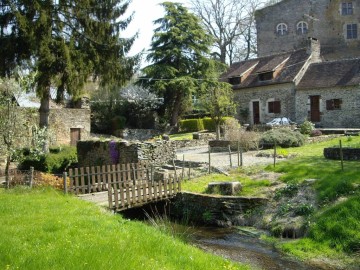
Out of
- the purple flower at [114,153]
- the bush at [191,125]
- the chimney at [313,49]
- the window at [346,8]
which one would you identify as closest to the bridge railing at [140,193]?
the purple flower at [114,153]

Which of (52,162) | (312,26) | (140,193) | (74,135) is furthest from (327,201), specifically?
(312,26)

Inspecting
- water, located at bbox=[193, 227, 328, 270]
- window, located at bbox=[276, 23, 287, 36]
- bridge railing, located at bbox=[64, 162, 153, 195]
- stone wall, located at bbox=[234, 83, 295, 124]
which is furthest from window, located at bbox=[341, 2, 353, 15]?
water, located at bbox=[193, 227, 328, 270]

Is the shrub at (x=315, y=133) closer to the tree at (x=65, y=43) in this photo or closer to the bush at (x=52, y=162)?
the tree at (x=65, y=43)

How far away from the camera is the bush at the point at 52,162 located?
2028 cm

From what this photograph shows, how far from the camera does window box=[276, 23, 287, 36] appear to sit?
47.2 metres

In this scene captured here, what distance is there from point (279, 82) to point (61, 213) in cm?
2791

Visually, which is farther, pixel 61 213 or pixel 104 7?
pixel 104 7

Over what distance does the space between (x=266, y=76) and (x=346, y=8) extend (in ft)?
56.0

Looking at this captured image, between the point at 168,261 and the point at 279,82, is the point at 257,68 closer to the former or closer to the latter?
the point at 279,82

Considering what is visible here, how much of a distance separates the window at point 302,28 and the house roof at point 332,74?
559 inches

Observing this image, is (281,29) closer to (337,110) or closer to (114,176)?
(337,110)

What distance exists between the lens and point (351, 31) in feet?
147

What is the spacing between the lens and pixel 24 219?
793 centimetres

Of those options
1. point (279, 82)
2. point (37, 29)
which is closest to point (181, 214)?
point (37, 29)
